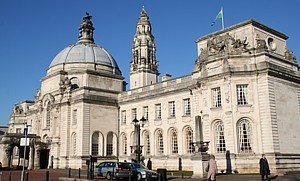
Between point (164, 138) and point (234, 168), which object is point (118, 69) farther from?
point (234, 168)

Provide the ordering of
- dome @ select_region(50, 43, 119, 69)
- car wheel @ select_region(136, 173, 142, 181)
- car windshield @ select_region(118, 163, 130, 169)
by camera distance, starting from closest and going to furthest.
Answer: car wheel @ select_region(136, 173, 142, 181), car windshield @ select_region(118, 163, 130, 169), dome @ select_region(50, 43, 119, 69)

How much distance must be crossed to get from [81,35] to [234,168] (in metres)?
41.6

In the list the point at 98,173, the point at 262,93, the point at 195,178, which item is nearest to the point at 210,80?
the point at 262,93

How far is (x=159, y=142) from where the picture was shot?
43281 millimetres

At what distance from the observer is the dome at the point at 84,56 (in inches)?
2138

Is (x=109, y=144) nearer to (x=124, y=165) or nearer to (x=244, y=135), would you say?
(x=124, y=165)

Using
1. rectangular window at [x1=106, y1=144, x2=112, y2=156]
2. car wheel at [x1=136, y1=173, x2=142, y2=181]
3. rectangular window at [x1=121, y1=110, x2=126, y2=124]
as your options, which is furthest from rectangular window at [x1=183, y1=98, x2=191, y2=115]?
car wheel at [x1=136, y1=173, x2=142, y2=181]

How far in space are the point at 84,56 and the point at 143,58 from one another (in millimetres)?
18530

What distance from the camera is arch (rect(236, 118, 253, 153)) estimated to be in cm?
3141

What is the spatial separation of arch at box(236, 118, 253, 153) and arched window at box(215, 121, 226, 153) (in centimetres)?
163

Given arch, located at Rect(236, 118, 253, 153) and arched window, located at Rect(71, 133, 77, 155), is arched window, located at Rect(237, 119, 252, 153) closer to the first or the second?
arch, located at Rect(236, 118, 253, 153)

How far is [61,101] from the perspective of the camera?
49.4m

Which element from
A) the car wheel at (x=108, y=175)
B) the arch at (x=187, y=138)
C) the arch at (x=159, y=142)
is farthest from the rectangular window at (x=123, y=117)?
the car wheel at (x=108, y=175)

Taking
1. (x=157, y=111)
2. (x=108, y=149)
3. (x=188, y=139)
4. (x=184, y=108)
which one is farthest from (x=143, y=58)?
(x=188, y=139)
